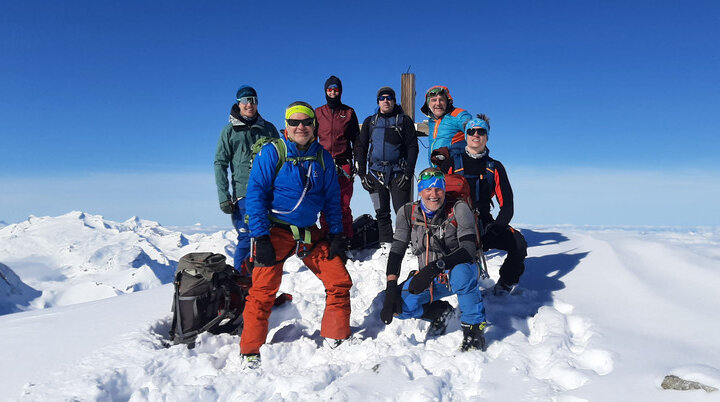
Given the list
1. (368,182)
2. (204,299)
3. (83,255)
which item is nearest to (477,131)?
(368,182)

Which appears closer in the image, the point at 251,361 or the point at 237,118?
the point at 251,361

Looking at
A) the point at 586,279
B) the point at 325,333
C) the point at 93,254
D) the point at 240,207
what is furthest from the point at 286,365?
the point at 93,254

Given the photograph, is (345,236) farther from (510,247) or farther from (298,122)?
(510,247)

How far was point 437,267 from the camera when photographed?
156 inches

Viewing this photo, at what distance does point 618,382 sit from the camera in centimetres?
290

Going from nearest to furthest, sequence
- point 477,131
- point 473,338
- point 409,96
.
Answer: point 473,338 → point 477,131 → point 409,96

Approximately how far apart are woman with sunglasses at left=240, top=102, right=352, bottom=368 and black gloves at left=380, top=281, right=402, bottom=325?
45 cm

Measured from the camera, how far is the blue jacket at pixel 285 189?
12.7 ft

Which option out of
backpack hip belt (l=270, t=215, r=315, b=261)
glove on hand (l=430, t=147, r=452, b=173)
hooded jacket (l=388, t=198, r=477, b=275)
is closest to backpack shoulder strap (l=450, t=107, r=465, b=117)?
glove on hand (l=430, t=147, r=452, b=173)

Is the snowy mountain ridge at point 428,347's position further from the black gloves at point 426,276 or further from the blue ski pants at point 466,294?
the black gloves at point 426,276

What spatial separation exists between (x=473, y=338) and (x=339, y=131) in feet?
13.7

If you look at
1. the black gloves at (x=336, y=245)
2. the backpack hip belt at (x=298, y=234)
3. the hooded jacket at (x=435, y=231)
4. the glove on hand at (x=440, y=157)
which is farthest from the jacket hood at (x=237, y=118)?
the hooded jacket at (x=435, y=231)

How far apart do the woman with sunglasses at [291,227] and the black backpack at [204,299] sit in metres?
0.70

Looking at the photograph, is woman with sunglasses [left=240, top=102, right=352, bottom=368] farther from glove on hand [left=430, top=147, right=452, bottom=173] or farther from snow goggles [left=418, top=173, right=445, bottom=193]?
glove on hand [left=430, top=147, right=452, bottom=173]
